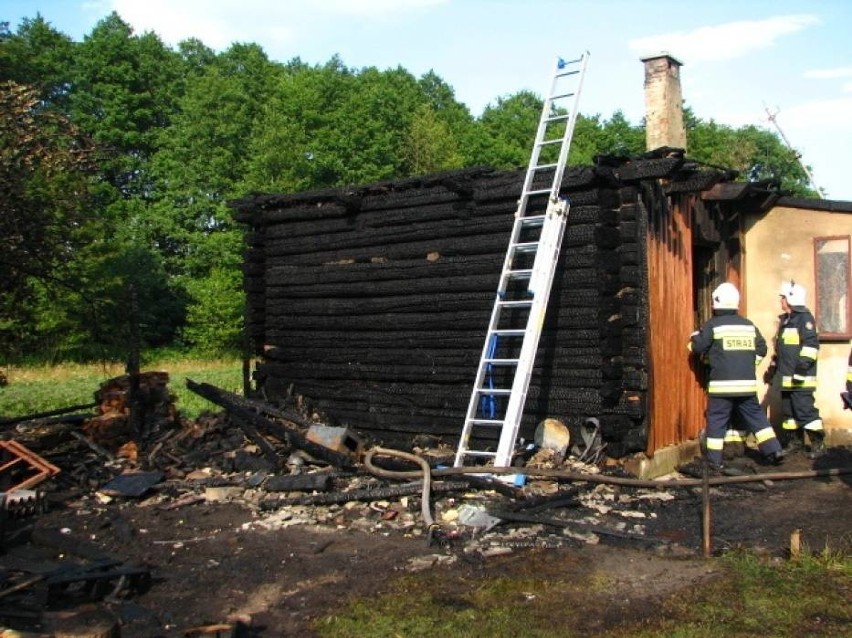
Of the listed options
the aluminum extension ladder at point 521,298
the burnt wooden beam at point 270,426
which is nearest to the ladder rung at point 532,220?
the aluminum extension ladder at point 521,298

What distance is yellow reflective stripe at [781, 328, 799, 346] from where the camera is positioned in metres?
9.85

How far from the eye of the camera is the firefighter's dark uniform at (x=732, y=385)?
8820 millimetres

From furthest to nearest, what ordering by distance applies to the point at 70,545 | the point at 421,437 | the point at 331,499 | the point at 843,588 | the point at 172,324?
the point at 172,324, the point at 421,437, the point at 331,499, the point at 70,545, the point at 843,588

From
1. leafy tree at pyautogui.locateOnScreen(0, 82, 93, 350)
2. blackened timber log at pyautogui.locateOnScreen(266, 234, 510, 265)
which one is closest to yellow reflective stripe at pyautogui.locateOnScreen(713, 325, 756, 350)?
blackened timber log at pyautogui.locateOnScreen(266, 234, 510, 265)

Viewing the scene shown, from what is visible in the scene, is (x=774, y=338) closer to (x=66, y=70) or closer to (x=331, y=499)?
(x=331, y=499)

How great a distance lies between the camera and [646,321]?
8703 mm

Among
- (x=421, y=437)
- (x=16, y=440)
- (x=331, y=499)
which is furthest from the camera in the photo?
(x=421, y=437)

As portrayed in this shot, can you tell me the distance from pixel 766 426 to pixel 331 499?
468 cm

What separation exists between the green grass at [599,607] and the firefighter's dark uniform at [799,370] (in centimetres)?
447

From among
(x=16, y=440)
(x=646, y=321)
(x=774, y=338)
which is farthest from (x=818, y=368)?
(x=16, y=440)

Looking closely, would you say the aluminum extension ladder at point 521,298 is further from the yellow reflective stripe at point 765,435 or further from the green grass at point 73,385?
the green grass at point 73,385

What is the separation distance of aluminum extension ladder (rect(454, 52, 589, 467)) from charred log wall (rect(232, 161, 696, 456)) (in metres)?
0.30

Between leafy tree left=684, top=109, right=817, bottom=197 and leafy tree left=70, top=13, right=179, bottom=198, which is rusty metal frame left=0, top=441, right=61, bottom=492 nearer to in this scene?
leafy tree left=70, top=13, right=179, bottom=198

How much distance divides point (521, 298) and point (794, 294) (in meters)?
3.32
